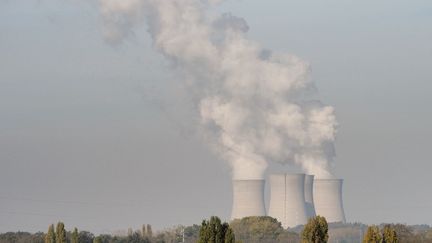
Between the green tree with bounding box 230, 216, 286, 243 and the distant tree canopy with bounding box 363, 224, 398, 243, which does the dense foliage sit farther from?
the distant tree canopy with bounding box 363, 224, 398, 243

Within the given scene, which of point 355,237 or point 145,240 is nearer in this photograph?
point 145,240

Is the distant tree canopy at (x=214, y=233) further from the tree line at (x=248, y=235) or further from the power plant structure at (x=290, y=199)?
the power plant structure at (x=290, y=199)

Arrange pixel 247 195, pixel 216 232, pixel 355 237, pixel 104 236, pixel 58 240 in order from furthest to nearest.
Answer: pixel 355 237 → pixel 247 195 → pixel 104 236 → pixel 58 240 → pixel 216 232

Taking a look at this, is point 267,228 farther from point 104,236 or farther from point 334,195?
point 104,236

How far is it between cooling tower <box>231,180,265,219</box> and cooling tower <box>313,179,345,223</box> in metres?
6.48

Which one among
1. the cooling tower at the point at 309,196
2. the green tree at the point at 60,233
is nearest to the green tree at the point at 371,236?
the green tree at the point at 60,233

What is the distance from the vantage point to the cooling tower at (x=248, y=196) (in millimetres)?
102250

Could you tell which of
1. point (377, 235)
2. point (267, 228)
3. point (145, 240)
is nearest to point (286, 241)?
point (267, 228)

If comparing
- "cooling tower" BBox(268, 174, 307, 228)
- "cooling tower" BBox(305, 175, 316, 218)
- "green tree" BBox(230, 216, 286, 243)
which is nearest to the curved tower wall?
"cooling tower" BBox(268, 174, 307, 228)

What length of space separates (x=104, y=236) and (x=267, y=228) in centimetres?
2402

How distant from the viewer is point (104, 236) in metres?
92.6

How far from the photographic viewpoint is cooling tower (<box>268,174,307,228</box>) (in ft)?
335

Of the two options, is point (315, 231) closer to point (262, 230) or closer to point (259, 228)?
point (259, 228)

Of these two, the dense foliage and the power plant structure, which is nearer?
the power plant structure
